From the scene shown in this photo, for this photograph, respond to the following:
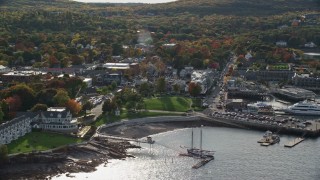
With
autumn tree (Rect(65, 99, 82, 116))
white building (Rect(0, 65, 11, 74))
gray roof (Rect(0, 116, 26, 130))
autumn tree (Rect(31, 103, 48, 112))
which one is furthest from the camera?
white building (Rect(0, 65, 11, 74))

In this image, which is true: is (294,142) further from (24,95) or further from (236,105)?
(24,95)

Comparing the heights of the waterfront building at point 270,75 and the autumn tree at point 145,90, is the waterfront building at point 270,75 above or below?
below

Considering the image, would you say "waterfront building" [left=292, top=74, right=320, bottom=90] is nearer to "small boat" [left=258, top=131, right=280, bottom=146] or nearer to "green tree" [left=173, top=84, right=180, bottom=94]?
"green tree" [left=173, top=84, right=180, bottom=94]

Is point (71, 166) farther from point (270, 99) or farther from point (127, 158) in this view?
point (270, 99)

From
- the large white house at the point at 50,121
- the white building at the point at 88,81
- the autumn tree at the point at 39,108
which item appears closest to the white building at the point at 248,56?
the white building at the point at 88,81

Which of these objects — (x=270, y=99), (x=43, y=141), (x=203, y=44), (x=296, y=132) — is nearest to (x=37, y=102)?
(x=43, y=141)

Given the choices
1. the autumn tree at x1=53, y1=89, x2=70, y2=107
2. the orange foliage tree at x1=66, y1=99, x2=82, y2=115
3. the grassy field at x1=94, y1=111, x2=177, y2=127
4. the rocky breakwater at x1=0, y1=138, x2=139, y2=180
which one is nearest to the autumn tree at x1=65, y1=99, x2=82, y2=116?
the orange foliage tree at x1=66, y1=99, x2=82, y2=115

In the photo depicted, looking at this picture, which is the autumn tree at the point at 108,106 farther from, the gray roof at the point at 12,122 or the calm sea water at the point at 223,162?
the gray roof at the point at 12,122
